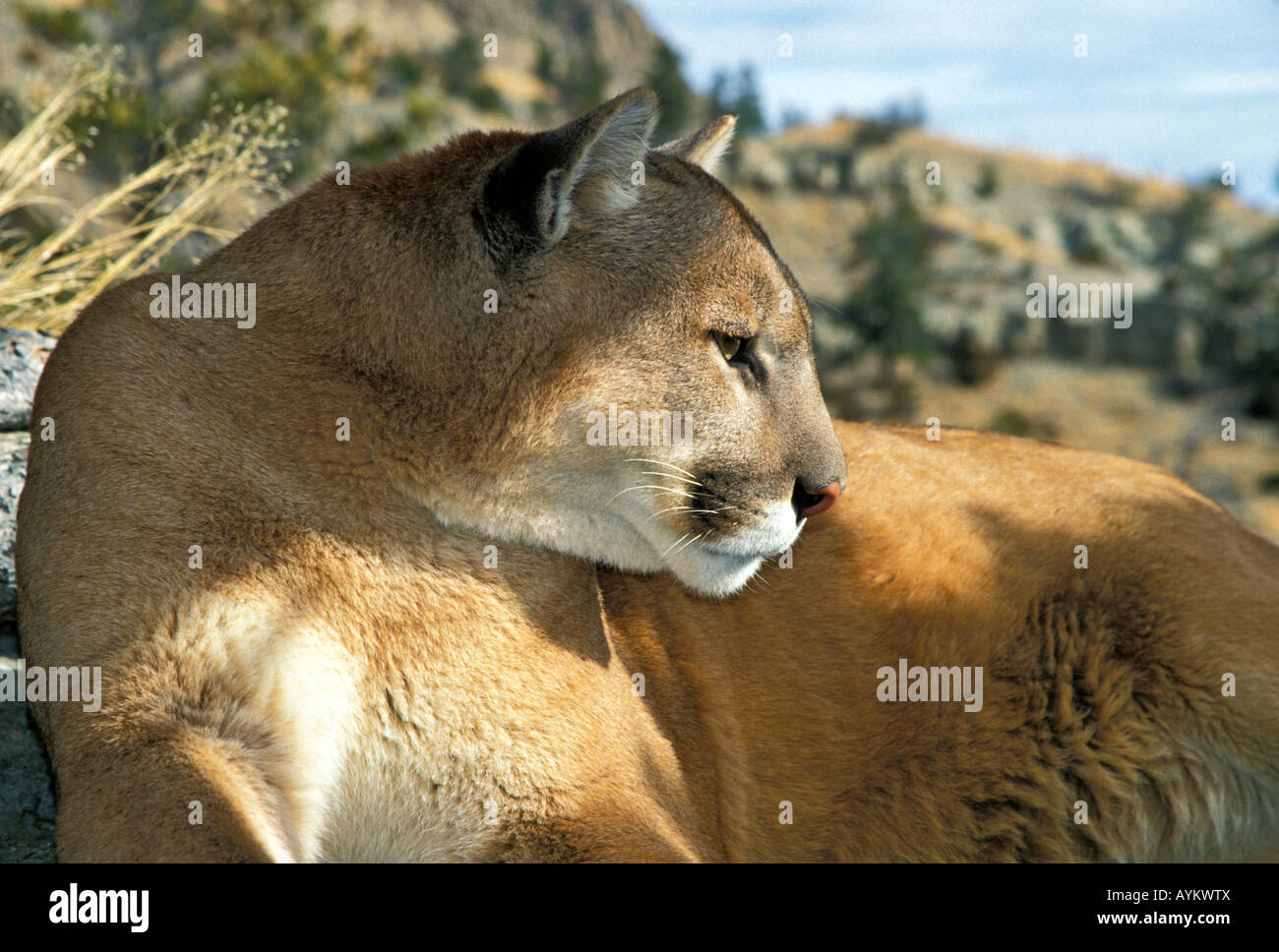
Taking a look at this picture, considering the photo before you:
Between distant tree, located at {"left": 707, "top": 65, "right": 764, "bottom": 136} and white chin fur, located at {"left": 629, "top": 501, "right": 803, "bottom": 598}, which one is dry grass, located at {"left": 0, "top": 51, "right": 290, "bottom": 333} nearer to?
white chin fur, located at {"left": 629, "top": 501, "right": 803, "bottom": 598}

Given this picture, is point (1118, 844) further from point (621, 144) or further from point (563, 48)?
point (563, 48)

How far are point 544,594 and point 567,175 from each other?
111cm

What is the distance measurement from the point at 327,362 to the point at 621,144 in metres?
0.99

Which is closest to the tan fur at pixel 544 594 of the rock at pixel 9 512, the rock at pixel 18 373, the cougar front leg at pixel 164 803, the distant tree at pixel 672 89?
the cougar front leg at pixel 164 803

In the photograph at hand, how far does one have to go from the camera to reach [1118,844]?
151 inches

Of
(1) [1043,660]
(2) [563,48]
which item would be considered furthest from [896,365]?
(2) [563,48]

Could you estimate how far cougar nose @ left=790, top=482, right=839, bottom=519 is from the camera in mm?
3441

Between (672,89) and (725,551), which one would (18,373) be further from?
(672,89)

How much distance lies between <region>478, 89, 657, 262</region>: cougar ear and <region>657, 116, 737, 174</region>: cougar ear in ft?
2.14

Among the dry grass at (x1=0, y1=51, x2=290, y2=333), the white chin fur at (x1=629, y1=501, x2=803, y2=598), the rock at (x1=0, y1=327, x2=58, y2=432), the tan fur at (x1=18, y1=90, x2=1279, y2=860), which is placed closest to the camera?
the tan fur at (x1=18, y1=90, x2=1279, y2=860)

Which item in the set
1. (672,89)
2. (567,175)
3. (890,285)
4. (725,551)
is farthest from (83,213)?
(672,89)

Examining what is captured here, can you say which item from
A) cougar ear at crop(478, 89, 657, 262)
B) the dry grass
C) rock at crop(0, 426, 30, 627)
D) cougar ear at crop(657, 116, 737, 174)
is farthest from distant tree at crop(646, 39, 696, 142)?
cougar ear at crop(478, 89, 657, 262)

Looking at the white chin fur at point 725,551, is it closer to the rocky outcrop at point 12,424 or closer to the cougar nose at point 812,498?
the cougar nose at point 812,498

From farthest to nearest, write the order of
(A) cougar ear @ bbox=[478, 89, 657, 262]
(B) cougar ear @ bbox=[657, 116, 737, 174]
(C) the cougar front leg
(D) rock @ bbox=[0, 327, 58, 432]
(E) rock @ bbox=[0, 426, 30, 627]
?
(D) rock @ bbox=[0, 327, 58, 432] < (E) rock @ bbox=[0, 426, 30, 627] < (B) cougar ear @ bbox=[657, 116, 737, 174] < (A) cougar ear @ bbox=[478, 89, 657, 262] < (C) the cougar front leg
